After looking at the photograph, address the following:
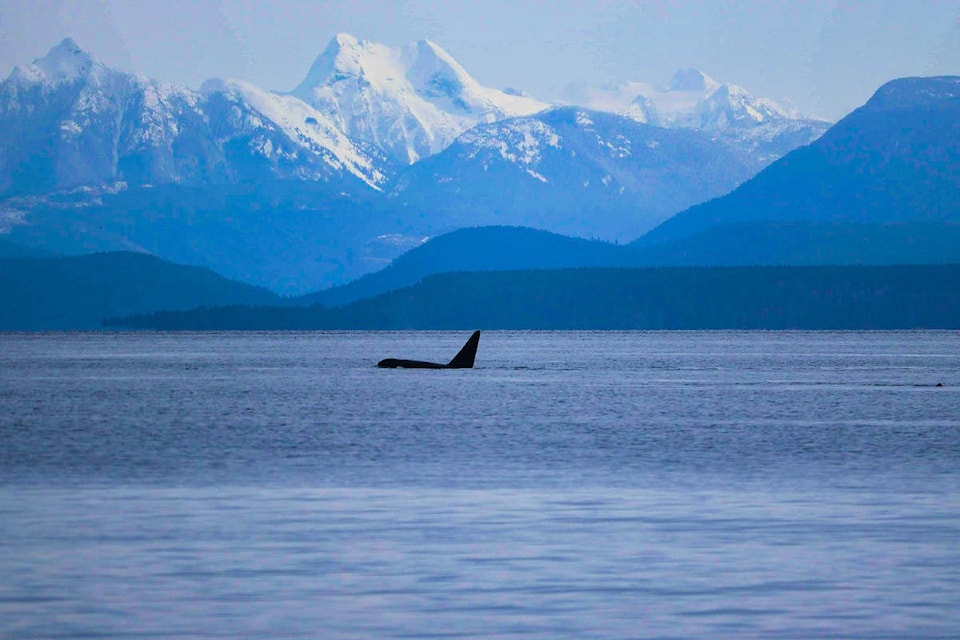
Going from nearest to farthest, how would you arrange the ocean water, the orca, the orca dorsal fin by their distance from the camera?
the ocean water < the orca < the orca dorsal fin

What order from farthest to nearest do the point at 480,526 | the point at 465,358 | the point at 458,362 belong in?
the point at 458,362 → the point at 465,358 → the point at 480,526

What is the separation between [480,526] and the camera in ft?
129

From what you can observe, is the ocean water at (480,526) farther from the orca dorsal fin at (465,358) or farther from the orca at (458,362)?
the orca dorsal fin at (465,358)

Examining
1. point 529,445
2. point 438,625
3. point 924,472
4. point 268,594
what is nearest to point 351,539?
point 268,594

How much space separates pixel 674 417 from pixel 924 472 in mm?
35332

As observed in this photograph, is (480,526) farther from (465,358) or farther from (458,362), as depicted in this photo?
(458,362)

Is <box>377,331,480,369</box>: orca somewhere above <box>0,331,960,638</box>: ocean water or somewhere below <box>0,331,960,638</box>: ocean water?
above

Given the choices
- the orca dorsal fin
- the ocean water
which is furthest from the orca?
the ocean water

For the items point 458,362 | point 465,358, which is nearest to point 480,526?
point 465,358

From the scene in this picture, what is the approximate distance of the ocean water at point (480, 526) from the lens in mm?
27547

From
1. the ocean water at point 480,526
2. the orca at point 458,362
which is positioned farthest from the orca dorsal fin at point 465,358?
the ocean water at point 480,526

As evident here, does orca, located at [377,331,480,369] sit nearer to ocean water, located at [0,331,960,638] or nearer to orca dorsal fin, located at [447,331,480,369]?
orca dorsal fin, located at [447,331,480,369]

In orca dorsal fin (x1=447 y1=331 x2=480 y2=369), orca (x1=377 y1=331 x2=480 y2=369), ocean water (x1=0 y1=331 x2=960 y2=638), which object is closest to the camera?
ocean water (x1=0 y1=331 x2=960 y2=638)

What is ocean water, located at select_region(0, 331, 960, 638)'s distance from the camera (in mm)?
27547
